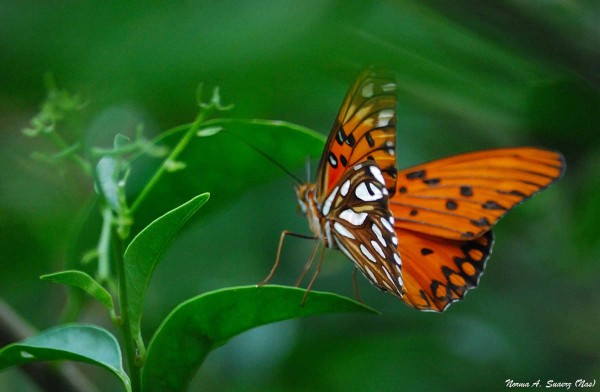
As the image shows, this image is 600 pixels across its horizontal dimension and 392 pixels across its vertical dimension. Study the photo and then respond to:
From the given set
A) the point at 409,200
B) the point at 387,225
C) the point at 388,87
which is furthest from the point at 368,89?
the point at 409,200

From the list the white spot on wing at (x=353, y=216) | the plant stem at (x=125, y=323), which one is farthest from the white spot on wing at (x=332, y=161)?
the plant stem at (x=125, y=323)

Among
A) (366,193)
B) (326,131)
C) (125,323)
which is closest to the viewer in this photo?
(125,323)

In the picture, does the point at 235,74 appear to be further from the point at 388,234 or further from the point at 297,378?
the point at 297,378

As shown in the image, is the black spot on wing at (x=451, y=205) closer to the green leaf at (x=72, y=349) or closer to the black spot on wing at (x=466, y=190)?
the black spot on wing at (x=466, y=190)

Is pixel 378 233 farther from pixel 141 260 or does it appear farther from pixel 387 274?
pixel 141 260

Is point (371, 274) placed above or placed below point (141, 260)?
below

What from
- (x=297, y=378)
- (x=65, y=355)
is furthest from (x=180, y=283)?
(x=65, y=355)
